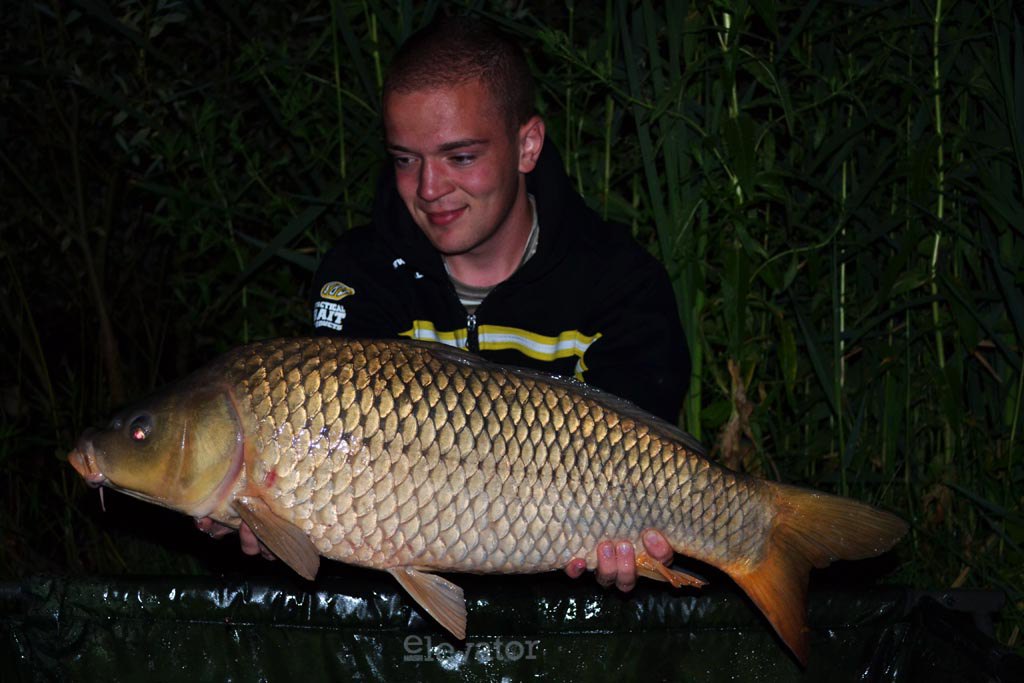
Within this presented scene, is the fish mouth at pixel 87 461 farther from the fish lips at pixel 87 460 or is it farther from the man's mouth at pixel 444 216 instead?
the man's mouth at pixel 444 216

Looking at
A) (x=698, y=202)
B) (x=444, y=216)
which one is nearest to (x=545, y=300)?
(x=444, y=216)

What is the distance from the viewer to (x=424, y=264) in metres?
2.23

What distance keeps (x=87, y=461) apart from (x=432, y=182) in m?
0.77

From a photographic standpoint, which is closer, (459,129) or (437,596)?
(437,596)

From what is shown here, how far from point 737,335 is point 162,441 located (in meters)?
1.31

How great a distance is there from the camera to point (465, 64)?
207cm

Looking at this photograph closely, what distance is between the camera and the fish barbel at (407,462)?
5.06 feet

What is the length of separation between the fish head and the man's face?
0.66 m

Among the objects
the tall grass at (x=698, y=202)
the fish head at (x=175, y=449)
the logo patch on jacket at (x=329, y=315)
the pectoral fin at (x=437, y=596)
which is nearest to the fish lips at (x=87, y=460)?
the fish head at (x=175, y=449)

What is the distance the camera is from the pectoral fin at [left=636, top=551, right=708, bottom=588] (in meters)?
1.73

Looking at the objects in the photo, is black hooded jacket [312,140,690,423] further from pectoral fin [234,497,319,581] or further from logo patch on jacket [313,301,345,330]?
pectoral fin [234,497,319,581]

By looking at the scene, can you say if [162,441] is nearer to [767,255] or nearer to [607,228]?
[607,228]

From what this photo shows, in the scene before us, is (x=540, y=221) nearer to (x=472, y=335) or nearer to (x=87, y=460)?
(x=472, y=335)

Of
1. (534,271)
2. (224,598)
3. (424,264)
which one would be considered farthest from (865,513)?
(224,598)
